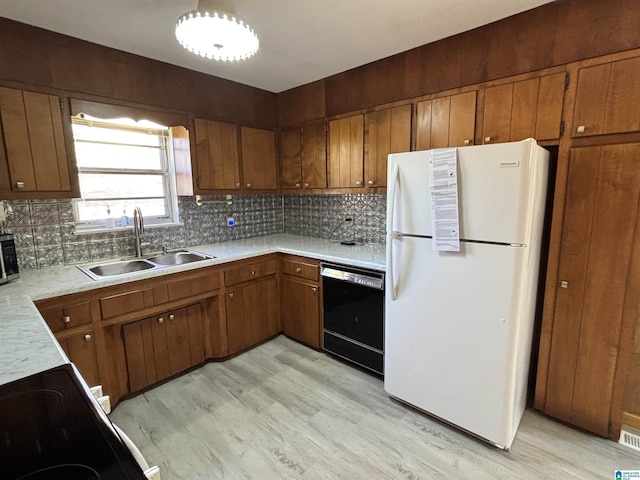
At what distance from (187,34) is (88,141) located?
1.54 meters

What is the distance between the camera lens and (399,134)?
2492mm

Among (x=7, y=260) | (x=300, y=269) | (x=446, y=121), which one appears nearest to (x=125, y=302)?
(x=7, y=260)

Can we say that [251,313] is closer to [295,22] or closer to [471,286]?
[471,286]

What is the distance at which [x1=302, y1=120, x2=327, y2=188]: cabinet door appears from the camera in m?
3.05

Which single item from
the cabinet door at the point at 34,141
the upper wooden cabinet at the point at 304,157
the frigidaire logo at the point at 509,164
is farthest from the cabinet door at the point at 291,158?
the frigidaire logo at the point at 509,164

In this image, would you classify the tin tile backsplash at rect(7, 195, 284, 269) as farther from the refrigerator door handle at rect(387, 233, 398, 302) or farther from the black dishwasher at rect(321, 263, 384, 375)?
the refrigerator door handle at rect(387, 233, 398, 302)

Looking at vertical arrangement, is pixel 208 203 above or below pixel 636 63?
below

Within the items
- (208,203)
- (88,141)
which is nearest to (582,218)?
(208,203)

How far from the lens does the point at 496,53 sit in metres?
2.00

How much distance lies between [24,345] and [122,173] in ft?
6.18

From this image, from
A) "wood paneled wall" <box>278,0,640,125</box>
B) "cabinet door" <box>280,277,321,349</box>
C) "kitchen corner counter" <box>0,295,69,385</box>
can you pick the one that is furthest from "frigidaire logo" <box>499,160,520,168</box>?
"kitchen corner counter" <box>0,295,69,385</box>

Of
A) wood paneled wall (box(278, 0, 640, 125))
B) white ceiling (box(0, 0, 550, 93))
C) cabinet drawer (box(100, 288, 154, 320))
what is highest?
white ceiling (box(0, 0, 550, 93))

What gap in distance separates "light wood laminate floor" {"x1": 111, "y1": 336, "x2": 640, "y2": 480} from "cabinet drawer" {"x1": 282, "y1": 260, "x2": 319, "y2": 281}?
2.74 feet

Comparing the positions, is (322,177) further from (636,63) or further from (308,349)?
(636,63)
